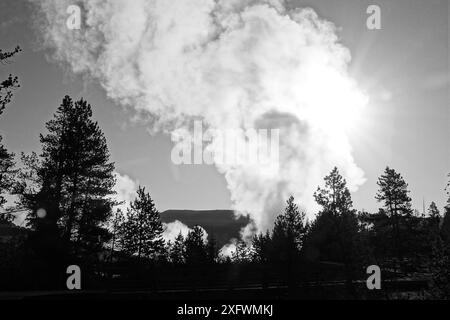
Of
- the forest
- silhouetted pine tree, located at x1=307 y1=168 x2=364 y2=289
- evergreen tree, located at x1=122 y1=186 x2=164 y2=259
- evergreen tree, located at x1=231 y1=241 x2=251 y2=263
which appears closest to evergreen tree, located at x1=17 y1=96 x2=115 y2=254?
the forest

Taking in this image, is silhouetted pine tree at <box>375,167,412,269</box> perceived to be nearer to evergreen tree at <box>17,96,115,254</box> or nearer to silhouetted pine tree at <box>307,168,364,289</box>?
silhouetted pine tree at <box>307,168,364,289</box>

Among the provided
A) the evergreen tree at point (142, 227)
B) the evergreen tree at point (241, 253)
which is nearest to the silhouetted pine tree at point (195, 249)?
the evergreen tree at point (142, 227)

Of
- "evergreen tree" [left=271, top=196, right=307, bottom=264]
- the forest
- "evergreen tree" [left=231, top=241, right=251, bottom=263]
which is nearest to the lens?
the forest

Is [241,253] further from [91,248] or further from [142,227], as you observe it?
[91,248]

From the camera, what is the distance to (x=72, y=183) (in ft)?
88.5

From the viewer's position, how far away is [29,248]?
25.3 metres

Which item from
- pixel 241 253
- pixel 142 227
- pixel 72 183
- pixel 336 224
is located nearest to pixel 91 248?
pixel 72 183

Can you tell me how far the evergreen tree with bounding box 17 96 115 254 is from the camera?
83.5 ft

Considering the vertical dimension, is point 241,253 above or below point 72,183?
below

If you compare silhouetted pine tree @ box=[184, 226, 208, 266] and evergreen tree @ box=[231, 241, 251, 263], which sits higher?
silhouetted pine tree @ box=[184, 226, 208, 266]

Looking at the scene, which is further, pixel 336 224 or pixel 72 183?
pixel 336 224
